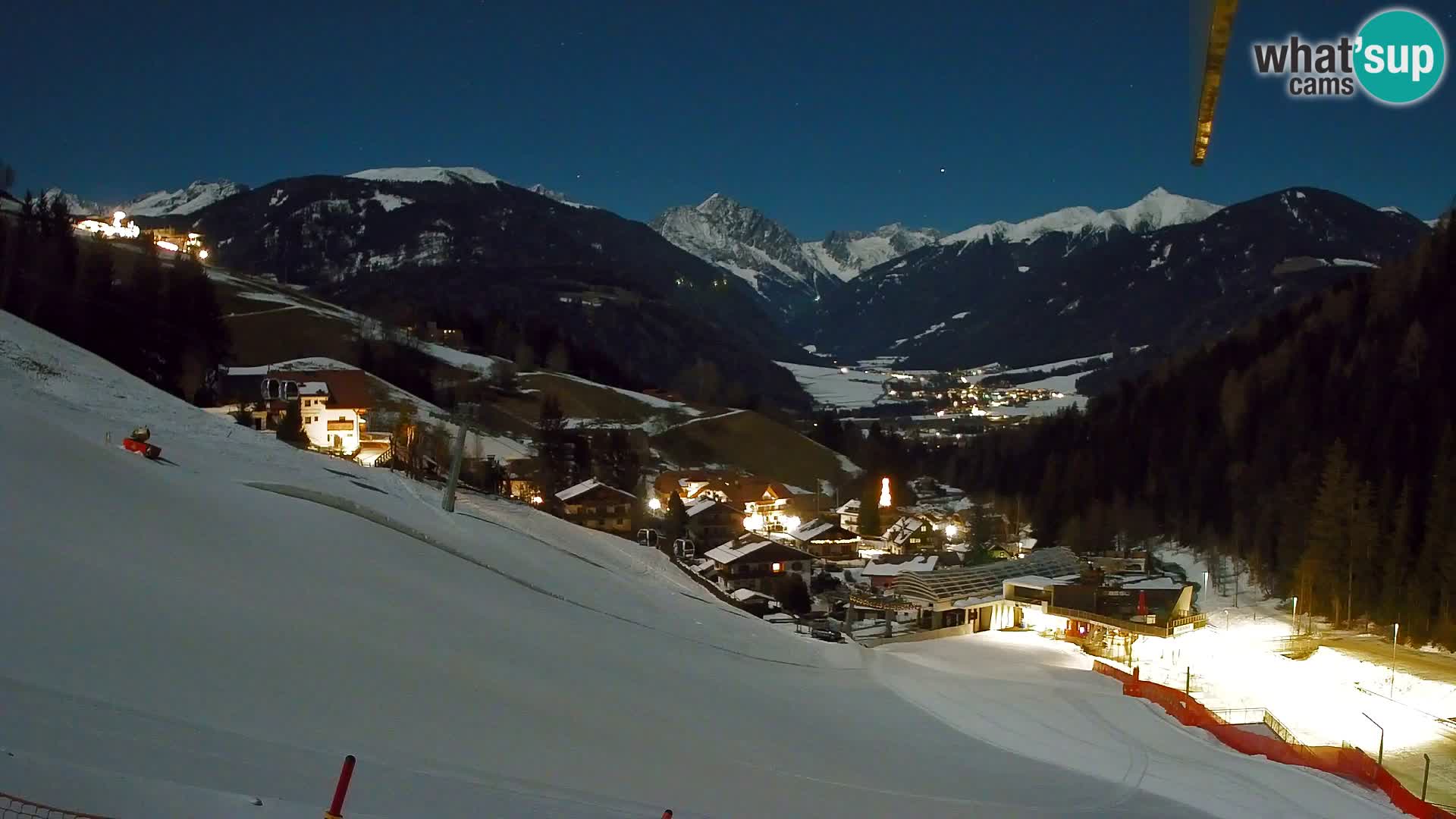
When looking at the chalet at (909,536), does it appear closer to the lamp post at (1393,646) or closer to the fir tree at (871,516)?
the fir tree at (871,516)

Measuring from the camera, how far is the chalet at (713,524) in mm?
58031

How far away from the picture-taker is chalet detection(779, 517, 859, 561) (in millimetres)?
61031

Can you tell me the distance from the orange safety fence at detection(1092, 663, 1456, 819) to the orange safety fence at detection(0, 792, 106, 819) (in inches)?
711

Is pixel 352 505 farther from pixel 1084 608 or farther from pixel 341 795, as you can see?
pixel 1084 608

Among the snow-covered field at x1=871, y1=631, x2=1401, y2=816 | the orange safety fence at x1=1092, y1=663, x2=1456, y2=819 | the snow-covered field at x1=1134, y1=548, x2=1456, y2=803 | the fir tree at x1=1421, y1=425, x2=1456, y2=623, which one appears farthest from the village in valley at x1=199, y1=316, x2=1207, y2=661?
the fir tree at x1=1421, y1=425, x2=1456, y2=623

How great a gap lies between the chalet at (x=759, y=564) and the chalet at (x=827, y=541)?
1001 cm

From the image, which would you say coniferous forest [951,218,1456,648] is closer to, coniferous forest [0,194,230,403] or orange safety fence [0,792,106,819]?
orange safety fence [0,792,106,819]

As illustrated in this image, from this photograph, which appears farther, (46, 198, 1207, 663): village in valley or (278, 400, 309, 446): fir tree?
(278, 400, 309, 446): fir tree

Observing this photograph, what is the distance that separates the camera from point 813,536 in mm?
61531

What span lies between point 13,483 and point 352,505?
5.59 m

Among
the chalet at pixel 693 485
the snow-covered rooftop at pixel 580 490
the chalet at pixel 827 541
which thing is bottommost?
the chalet at pixel 827 541

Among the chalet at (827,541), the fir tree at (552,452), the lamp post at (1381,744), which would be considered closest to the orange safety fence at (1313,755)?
the lamp post at (1381,744)

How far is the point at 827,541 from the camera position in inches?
2426

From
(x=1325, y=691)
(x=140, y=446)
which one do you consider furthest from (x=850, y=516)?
(x=140, y=446)
